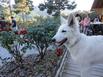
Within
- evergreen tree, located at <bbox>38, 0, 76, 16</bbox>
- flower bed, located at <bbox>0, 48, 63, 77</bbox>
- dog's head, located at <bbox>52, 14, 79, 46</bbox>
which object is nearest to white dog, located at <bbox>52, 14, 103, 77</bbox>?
dog's head, located at <bbox>52, 14, 79, 46</bbox>

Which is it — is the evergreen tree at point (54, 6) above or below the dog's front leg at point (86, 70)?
below

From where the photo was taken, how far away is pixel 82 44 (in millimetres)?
4008

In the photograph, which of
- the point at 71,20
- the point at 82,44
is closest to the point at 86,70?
the point at 82,44

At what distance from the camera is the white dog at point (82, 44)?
394 centimetres

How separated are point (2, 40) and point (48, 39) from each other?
1180mm

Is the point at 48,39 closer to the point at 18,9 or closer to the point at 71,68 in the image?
the point at 71,68

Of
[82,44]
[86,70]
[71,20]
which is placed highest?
[71,20]

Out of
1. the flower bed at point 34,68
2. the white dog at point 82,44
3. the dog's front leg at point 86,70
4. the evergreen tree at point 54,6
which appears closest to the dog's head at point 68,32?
the white dog at point 82,44

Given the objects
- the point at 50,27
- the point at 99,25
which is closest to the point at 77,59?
the point at 50,27

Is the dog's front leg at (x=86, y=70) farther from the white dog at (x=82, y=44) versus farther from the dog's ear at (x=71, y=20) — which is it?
the dog's ear at (x=71, y=20)

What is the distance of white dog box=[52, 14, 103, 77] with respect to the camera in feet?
12.9

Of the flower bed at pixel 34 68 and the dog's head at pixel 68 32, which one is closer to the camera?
the dog's head at pixel 68 32

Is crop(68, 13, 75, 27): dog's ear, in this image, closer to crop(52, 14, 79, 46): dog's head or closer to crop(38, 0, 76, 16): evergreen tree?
crop(52, 14, 79, 46): dog's head

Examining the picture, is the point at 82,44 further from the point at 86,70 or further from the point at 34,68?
the point at 34,68
